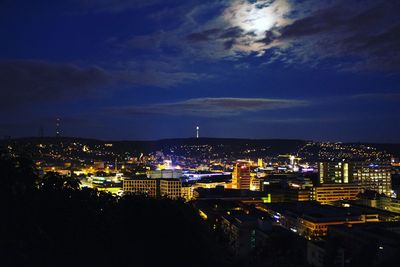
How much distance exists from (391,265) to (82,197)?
10.1 meters

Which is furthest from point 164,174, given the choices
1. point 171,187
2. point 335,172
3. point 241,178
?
point 335,172

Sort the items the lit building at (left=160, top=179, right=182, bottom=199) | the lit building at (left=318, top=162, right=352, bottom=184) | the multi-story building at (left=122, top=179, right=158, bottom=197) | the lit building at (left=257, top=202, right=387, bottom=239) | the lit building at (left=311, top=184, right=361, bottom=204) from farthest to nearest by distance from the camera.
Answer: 1. the lit building at (left=318, top=162, right=352, bottom=184)
2. the multi-story building at (left=122, top=179, right=158, bottom=197)
3. the lit building at (left=311, top=184, right=361, bottom=204)
4. the lit building at (left=160, top=179, right=182, bottom=199)
5. the lit building at (left=257, top=202, right=387, bottom=239)

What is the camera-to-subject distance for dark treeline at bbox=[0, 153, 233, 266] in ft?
12.9

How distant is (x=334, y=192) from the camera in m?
41.5

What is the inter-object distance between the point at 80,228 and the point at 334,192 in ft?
130

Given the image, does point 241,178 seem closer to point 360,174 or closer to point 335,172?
point 335,172

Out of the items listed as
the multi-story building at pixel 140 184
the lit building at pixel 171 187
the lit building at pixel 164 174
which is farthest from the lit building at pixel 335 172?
the multi-story building at pixel 140 184

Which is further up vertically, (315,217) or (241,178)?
(241,178)

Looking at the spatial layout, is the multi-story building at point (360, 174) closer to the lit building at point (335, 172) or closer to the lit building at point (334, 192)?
the lit building at point (335, 172)

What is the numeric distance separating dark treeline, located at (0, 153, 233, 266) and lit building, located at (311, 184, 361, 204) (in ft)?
119

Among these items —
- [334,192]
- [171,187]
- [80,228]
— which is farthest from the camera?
[334,192]

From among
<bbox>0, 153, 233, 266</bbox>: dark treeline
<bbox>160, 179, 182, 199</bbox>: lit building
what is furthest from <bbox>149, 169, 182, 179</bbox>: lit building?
<bbox>0, 153, 233, 266</bbox>: dark treeline

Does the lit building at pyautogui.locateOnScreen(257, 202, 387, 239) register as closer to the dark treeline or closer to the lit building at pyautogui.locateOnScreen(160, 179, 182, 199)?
the lit building at pyautogui.locateOnScreen(160, 179, 182, 199)

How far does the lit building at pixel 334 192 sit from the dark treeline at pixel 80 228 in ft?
119
